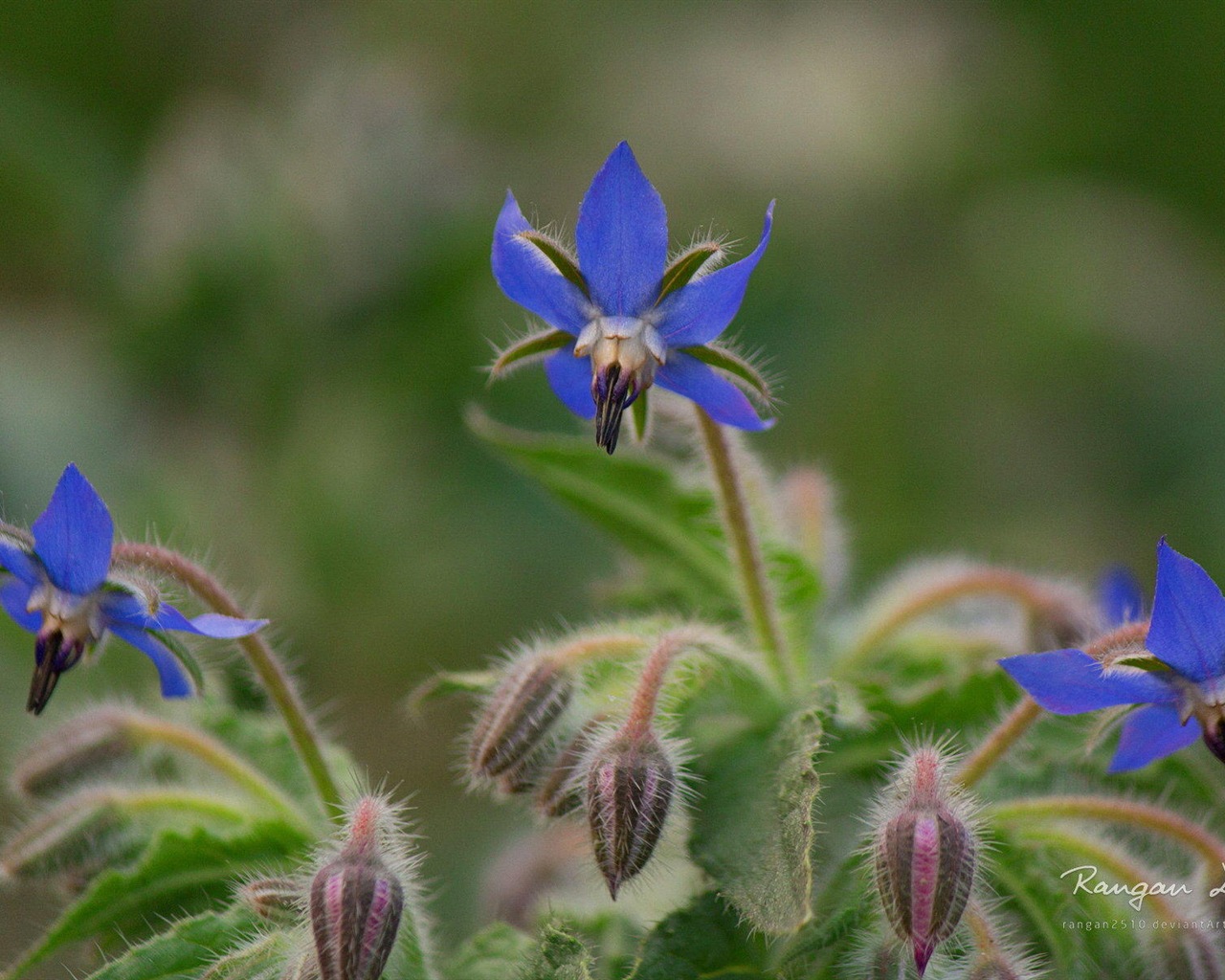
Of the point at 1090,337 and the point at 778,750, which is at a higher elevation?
the point at 1090,337

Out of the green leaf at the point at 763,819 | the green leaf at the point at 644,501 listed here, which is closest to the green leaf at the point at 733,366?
the green leaf at the point at 763,819

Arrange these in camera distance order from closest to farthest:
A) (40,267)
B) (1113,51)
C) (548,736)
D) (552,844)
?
(548,736) → (552,844) → (40,267) → (1113,51)

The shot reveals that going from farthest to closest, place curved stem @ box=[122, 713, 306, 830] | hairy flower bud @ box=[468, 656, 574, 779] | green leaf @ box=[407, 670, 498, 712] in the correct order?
curved stem @ box=[122, 713, 306, 830] < green leaf @ box=[407, 670, 498, 712] < hairy flower bud @ box=[468, 656, 574, 779]

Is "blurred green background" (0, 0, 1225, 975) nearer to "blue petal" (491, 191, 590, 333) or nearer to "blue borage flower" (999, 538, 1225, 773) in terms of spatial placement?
"blue petal" (491, 191, 590, 333)

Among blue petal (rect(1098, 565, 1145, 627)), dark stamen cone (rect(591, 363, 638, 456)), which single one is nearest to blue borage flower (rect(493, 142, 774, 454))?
dark stamen cone (rect(591, 363, 638, 456))

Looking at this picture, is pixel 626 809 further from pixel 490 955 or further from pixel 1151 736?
pixel 1151 736

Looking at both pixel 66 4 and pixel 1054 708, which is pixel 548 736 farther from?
pixel 66 4

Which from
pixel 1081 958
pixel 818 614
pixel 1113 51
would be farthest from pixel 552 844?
pixel 1113 51
